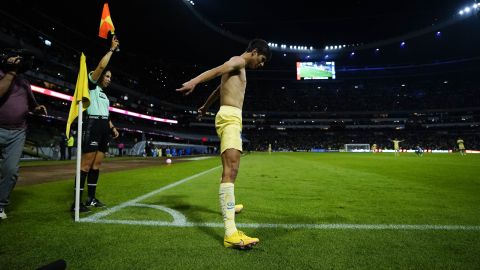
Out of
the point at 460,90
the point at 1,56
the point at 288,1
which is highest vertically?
the point at 288,1

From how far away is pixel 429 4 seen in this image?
40.7m

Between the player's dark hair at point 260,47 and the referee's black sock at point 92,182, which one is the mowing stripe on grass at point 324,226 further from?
the player's dark hair at point 260,47

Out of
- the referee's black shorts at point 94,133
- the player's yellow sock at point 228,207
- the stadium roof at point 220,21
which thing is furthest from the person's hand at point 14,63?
the stadium roof at point 220,21

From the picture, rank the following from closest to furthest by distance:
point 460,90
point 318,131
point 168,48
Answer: point 168,48 < point 460,90 < point 318,131

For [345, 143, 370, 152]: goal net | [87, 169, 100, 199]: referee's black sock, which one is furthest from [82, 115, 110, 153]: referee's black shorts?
[345, 143, 370, 152]: goal net

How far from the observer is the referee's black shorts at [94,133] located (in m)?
4.79

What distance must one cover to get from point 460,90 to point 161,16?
8147 cm

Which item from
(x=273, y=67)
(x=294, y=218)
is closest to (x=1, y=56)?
(x=294, y=218)

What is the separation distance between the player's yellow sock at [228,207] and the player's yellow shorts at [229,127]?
456 millimetres

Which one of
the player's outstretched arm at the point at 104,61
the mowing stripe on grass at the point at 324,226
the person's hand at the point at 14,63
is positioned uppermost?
the player's outstretched arm at the point at 104,61

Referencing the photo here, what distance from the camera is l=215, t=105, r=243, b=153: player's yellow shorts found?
10.7ft

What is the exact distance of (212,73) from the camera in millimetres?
3049

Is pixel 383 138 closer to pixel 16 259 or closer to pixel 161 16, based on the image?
pixel 161 16

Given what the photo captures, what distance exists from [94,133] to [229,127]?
293 centimetres
